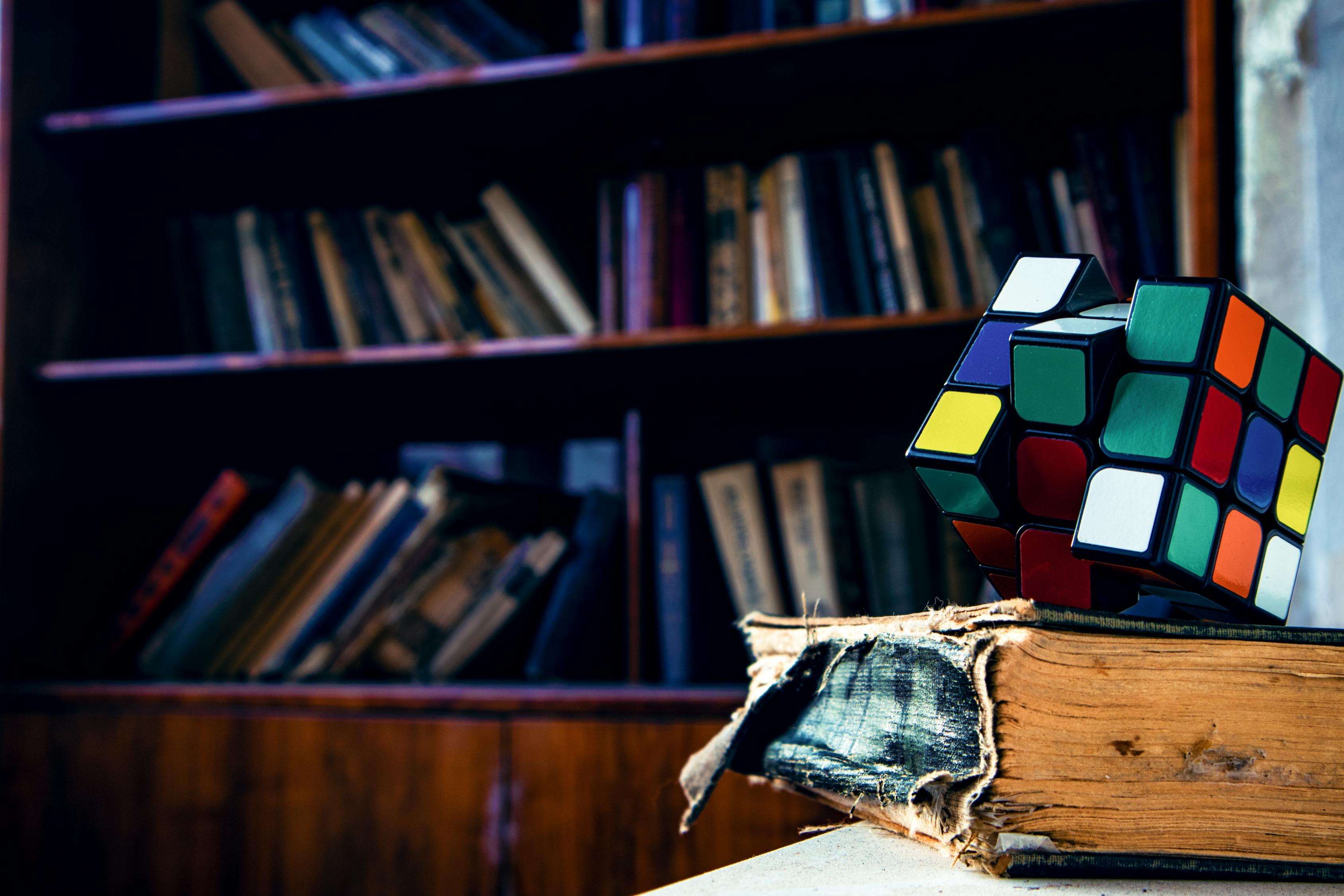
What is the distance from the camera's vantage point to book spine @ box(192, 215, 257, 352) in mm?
1471

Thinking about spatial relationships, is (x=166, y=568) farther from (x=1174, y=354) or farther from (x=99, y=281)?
(x=1174, y=354)

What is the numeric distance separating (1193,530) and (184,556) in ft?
4.38

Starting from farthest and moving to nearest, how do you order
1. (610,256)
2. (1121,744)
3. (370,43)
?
(370,43) → (610,256) → (1121,744)

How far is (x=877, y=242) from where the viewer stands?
124 centimetres

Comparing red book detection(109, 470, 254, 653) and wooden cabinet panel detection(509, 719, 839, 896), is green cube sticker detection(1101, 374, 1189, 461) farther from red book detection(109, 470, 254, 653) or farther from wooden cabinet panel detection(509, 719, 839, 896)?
red book detection(109, 470, 254, 653)

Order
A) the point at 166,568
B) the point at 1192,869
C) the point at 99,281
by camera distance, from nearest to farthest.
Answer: the point at 1192,869
the point at 166,568
the point at 99,281

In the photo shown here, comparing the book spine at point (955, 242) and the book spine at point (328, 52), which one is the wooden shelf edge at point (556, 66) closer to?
the book spine at point (328, 52)

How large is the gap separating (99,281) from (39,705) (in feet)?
2.20

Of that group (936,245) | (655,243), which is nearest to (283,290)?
(655,243)

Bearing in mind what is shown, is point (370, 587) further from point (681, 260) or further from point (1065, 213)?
point (1065, 213)

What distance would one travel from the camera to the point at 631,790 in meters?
1.12

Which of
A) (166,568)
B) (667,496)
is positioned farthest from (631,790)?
(166,568)

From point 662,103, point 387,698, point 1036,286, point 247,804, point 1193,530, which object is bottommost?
point 247,804

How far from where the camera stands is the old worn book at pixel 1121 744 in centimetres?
34
